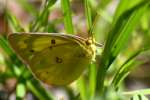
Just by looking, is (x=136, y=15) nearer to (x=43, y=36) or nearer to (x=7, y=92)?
(x=43, y=36)

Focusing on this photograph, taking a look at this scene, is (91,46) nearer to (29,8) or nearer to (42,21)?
(42,21)

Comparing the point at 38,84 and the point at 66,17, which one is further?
the point at 38,84

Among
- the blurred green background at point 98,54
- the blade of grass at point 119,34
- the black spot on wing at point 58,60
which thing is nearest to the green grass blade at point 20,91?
the blurred green background at point 98,54

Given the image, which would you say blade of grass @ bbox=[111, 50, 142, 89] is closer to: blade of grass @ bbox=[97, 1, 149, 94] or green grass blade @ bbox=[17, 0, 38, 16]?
blade of grass @ bbox=[97, 1, 149, 94]

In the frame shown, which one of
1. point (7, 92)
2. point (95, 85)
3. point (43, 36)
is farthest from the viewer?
point (7, 92)

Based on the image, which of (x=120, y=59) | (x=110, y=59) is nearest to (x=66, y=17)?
(x=110, y=59)

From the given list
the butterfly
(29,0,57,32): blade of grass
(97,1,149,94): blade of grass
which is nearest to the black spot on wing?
the butterfly
